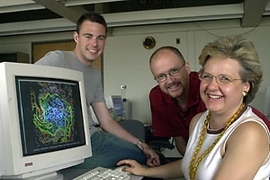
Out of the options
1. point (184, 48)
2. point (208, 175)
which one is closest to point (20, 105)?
point (208, 175)

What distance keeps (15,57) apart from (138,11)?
2.91 metres

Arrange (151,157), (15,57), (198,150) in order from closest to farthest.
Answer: (198,150), (151,157), (15,57)

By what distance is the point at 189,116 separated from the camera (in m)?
2.05

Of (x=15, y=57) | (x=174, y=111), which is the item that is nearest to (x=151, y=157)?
(x=174, y=111)

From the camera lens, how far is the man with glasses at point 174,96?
1783 millimetres

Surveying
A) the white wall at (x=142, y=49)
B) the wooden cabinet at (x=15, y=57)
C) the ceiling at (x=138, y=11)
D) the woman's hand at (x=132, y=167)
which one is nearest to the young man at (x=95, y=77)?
the woman's hand at (x=132, y=167)

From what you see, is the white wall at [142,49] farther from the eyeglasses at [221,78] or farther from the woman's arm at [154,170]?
the eyeglasses at [221,78]

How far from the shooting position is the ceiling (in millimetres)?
4434

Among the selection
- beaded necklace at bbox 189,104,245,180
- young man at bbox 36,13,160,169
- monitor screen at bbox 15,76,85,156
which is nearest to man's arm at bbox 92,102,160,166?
young man at bbox 36,13,160,169

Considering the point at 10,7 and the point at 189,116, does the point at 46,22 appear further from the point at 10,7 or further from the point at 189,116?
the point at 189,116

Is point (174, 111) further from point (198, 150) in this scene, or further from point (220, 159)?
point (220, 159)

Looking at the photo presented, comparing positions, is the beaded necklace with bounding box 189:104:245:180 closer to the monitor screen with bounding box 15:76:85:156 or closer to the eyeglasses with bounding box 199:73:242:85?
the eyeglasses with bounding box 199:73:242:85

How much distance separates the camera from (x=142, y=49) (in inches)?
242

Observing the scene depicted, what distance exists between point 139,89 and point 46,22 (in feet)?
6.88
